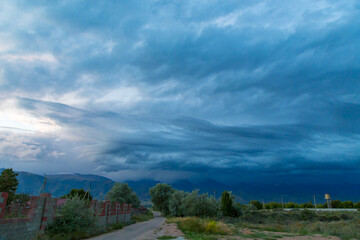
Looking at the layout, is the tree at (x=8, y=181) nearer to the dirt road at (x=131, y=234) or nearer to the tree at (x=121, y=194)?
the dirt road at (x=131, y=234)

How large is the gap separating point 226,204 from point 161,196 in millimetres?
30097

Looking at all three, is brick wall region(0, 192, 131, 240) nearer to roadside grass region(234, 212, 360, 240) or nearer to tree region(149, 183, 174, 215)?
roadside grass region(234, 212, 360, 240)

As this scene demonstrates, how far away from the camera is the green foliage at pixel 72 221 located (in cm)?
1603

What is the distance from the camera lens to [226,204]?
47.4 m

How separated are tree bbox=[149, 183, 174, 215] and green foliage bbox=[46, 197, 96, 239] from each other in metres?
55.4

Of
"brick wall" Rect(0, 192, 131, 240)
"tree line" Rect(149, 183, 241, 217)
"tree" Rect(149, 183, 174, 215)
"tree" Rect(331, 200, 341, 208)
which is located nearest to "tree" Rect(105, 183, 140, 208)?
"tree" Rect(149, 183, 174, 215)

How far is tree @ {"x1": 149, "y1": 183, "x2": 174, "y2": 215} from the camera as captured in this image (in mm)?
72062

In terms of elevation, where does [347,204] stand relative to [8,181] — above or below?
below

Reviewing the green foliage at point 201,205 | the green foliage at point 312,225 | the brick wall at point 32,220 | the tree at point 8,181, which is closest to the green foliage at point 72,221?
the brick wall at point 32,220

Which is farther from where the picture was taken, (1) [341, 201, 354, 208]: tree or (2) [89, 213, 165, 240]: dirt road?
(1) [341, 201, 354, 208]: tree

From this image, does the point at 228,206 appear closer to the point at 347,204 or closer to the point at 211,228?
the point at 211,228

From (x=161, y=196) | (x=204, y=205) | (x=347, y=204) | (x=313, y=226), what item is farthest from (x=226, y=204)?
(x=347, y=204)

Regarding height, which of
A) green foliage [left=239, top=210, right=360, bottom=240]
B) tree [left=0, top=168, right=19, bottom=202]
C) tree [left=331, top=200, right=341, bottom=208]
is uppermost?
tree [left=0, top=168, right=19, bottom=202]

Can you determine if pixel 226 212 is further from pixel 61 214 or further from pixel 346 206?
pixel 346 206
